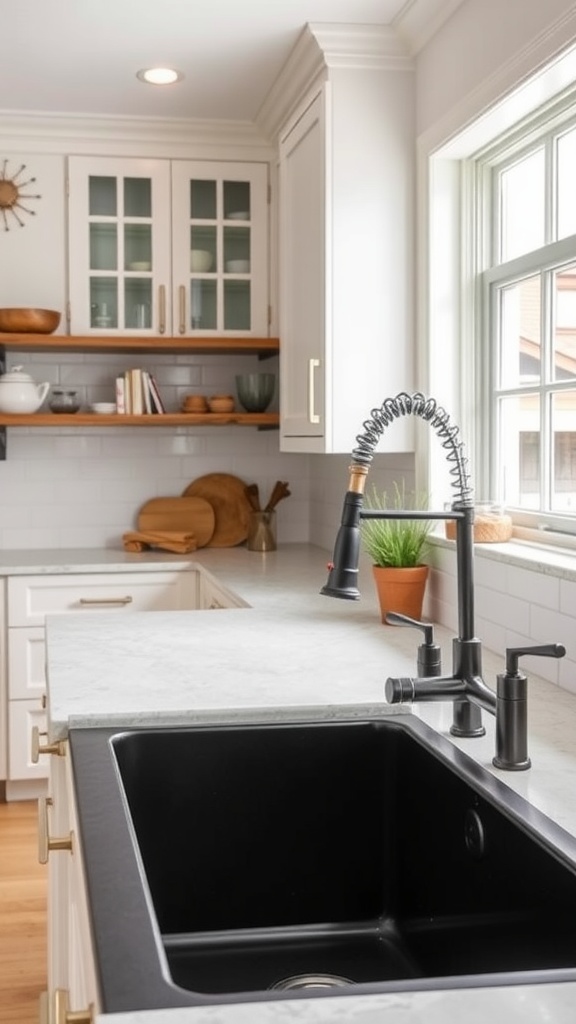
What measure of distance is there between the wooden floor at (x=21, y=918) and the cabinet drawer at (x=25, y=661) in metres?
0.42

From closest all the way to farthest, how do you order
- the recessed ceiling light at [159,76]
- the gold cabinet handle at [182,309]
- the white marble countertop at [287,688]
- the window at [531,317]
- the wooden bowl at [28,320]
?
the white marble countertop at [287,688]
the window at [531,317]
the recessed ceiling light at [159,76]
the wooden bowl at [28,320]
the gold cabinet handle at [182,309]

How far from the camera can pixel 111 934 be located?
3.46 ft

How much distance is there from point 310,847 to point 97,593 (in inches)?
95.8

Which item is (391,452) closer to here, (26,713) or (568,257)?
(568,257)

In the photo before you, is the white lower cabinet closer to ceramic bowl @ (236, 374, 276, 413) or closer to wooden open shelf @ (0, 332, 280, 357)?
wooden open shelf @ (0, 332, 280, 357)

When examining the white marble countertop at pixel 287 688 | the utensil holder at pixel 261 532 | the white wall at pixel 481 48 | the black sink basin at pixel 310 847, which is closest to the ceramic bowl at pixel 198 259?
the utensil holder at pixel 261 532

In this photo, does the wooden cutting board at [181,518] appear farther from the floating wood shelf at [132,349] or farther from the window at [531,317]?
the window at [531,317]

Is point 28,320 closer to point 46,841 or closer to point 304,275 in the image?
point 304,275

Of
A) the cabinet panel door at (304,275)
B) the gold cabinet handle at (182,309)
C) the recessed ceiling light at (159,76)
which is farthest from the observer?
the gold cabinet handle at (182,309)

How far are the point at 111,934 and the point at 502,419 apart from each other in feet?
7.35

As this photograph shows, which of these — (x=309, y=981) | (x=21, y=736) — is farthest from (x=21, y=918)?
(x=309, y=981)

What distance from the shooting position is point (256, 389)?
4.48 metres

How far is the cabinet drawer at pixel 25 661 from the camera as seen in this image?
4027 millimetres

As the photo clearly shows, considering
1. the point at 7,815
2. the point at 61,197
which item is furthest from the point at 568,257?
the point at 7,815
